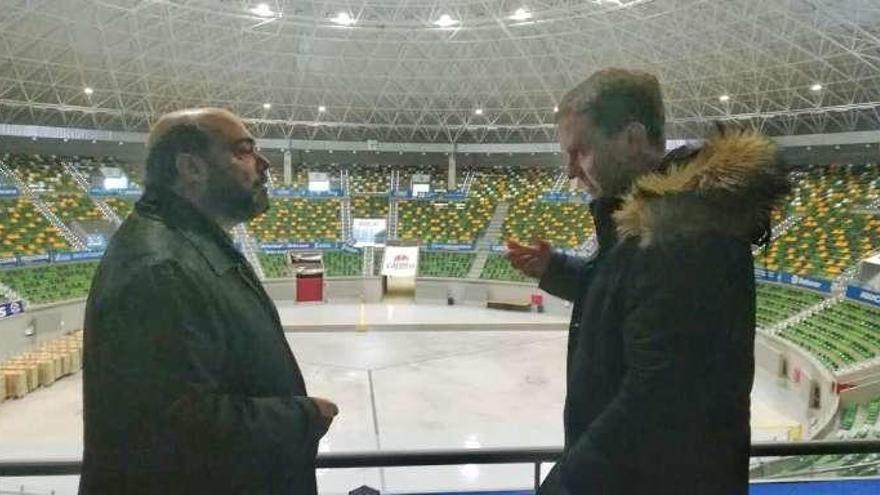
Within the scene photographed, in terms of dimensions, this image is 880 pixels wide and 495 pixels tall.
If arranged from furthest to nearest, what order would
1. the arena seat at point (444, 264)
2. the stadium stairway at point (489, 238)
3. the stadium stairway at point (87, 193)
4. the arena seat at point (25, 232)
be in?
the stadium stairway at point (489, 238) → the stadium stairway at point (87, 193) → the arena seat at point (444, 264) → the arena seat at point (25, 232)

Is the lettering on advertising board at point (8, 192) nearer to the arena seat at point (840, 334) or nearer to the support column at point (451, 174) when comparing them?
the support column at point (451, 174)

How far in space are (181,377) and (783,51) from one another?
22.5m

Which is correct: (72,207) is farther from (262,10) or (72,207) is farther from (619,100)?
(619,100)

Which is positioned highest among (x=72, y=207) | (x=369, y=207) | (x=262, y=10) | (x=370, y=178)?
(x=262, y=10)

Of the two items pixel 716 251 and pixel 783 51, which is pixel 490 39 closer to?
pixel 783 51

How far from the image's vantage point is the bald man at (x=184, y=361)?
3.67 ft

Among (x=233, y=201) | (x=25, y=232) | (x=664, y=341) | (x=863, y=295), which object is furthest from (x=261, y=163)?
(x=25, y=232)

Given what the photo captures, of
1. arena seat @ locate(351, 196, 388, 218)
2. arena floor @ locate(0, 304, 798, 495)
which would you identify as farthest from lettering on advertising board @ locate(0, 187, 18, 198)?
arena seat @ locate(351, 196, 388, 218)

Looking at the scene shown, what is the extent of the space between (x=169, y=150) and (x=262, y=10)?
1903 centimetres

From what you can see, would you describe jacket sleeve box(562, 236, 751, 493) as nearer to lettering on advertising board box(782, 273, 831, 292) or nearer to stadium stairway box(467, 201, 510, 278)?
lettering on advertising board box(782, 273, 831, 292)

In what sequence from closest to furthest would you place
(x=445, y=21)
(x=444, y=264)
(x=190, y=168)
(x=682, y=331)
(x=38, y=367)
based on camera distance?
(x=682, y=331), (x=190, y=168), (x=38, y=367), (x=445, y=21), (x=444, y=264)

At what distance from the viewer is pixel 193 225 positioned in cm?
131

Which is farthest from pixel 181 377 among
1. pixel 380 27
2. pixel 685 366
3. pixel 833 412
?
pixel 380 27

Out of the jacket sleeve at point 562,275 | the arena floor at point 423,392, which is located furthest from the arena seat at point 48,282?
the jacket sleeve at point 562,275
